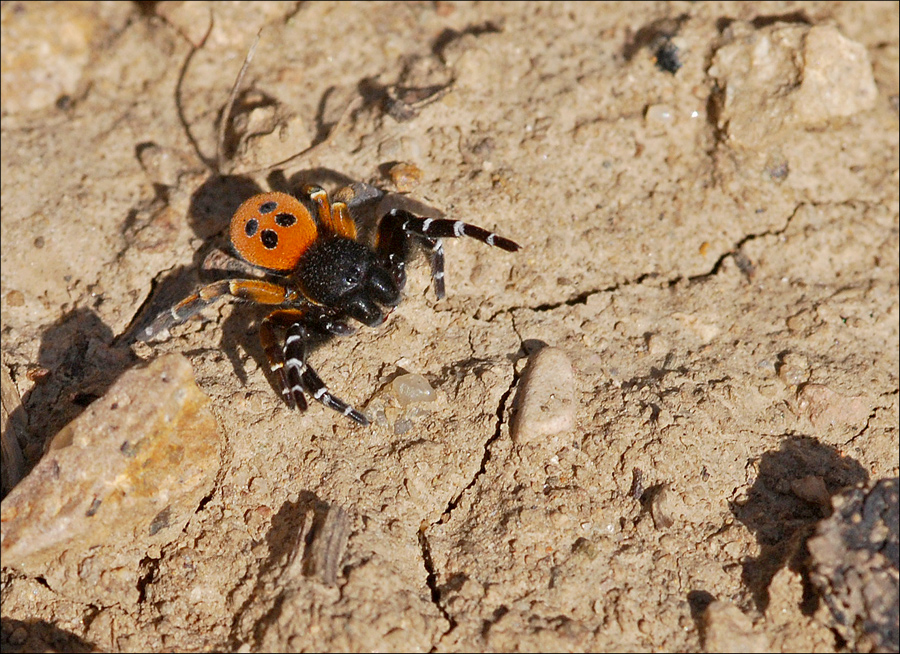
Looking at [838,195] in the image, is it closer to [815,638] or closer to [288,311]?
[815,638]

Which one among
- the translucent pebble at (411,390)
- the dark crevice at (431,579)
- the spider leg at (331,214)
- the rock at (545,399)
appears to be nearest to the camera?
the dark crevice at (431,579)

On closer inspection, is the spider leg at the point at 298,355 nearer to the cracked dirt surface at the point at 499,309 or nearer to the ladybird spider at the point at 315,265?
the ladybird spider at the point at 315,265

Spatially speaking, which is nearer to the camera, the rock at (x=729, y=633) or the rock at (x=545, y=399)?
the rock at (x=729, y=633)

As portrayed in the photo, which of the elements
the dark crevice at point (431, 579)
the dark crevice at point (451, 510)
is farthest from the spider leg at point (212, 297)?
the dark crevice at point (431, 579)

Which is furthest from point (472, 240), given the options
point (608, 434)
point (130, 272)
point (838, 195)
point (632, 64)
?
point (838, 195)

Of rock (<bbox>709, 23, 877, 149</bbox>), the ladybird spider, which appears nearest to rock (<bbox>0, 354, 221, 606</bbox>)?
the ladybird spider

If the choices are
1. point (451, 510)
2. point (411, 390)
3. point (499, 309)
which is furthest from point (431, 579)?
point (499, 309)
